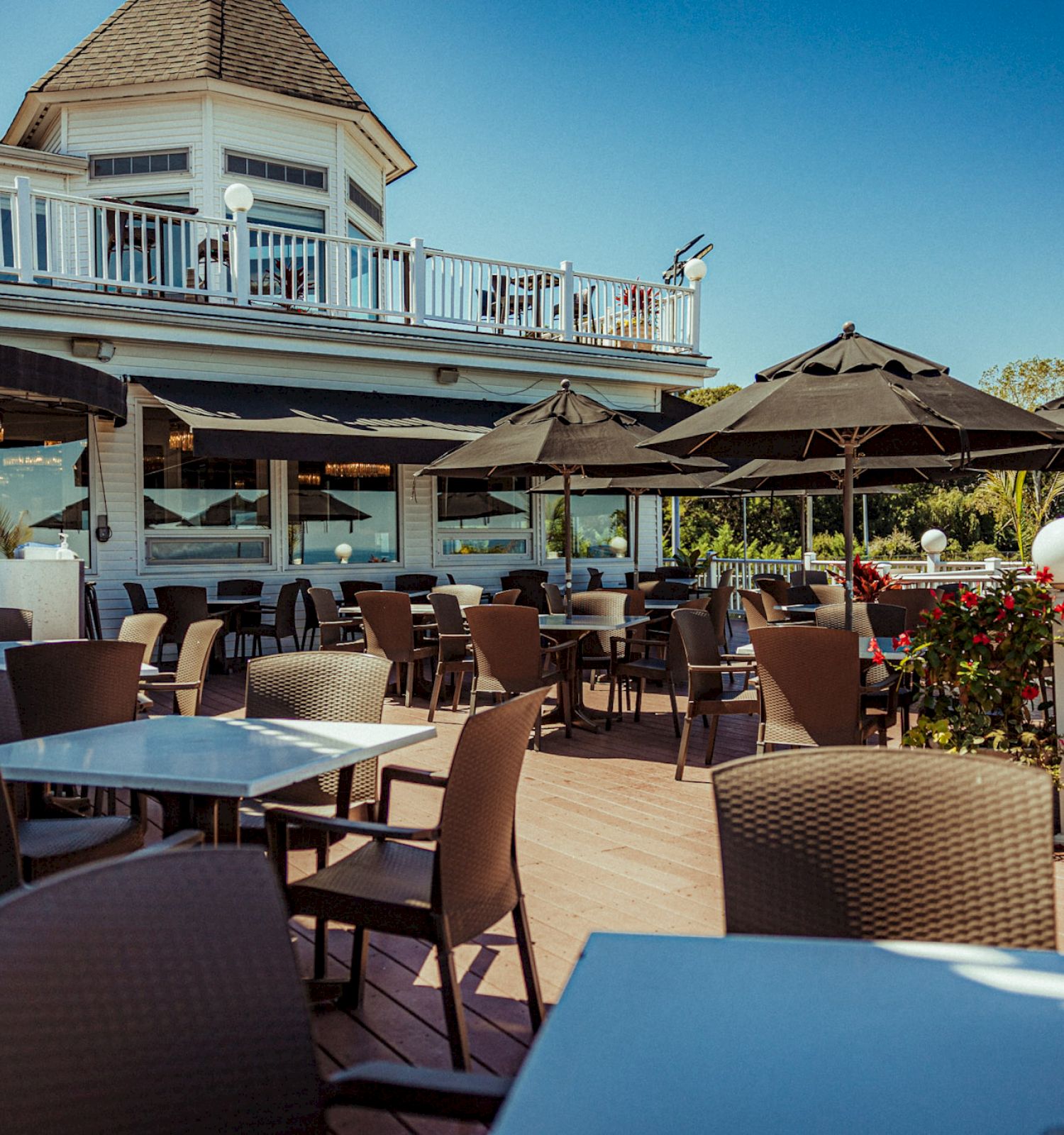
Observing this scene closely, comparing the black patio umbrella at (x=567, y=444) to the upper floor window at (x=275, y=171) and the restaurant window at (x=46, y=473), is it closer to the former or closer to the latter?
the restaurant window at (x=46, y=473)

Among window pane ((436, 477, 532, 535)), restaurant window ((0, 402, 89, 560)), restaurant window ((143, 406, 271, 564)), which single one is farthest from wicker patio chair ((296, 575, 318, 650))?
restaurant window ((0, 402, 89, 560))

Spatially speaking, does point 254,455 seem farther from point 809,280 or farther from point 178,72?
point 809,280

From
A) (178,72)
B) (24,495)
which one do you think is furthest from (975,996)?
(178,72)

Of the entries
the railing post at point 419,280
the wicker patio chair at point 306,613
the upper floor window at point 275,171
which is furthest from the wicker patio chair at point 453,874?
the upper floor window at point 275,171

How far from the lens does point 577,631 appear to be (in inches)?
283

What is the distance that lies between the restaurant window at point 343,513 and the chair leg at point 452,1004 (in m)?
9.43

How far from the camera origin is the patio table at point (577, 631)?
271 inches

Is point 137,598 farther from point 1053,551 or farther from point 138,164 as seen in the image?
point 1053,551

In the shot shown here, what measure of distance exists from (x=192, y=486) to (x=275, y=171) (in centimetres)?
487

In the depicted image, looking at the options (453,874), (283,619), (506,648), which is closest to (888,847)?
(453,874)

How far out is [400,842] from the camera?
3268mm

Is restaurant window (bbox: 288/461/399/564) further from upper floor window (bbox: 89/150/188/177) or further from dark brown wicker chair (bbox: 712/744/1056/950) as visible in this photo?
dark brown wicker chair (bbox: 712/744/1056/950)

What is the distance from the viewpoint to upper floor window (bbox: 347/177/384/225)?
14.0m

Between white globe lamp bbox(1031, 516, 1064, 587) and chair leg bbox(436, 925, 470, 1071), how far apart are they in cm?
316
